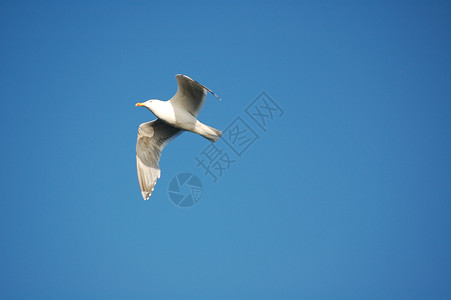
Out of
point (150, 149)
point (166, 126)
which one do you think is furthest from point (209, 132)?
point (150, 149)

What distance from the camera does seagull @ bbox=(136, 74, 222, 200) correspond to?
30.4ft

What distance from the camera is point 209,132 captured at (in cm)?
964

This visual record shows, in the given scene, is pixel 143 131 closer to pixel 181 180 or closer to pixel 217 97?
pixel 181 180

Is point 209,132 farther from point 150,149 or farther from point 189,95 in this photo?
point 150,149

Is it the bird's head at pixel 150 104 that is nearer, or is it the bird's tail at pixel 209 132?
the bird's head at pixel 150 104

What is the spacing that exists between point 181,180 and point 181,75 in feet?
8.95

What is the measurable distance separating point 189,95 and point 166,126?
52.8 inches

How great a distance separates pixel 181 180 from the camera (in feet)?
33.4

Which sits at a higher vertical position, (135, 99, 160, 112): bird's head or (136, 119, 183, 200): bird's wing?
(135, 99, 160, 112): bird's head

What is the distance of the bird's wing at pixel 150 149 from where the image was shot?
33.4 ft

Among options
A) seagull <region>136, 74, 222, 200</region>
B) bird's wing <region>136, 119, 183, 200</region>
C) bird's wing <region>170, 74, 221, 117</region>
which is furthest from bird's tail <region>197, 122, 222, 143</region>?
bird's wing <region>136, 119, 183, 200</region>

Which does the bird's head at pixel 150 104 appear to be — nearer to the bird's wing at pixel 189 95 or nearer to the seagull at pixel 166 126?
the seagull at pixel 166 126

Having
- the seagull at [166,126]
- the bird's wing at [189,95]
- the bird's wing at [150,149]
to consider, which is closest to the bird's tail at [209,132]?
the seagull at [166,126]

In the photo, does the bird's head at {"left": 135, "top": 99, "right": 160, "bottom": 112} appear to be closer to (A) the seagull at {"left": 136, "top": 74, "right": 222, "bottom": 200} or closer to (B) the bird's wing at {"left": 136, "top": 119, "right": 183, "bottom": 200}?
(A) the seagull at {"left": 136, "top": 74, "right": 222, "bottom": 200}
